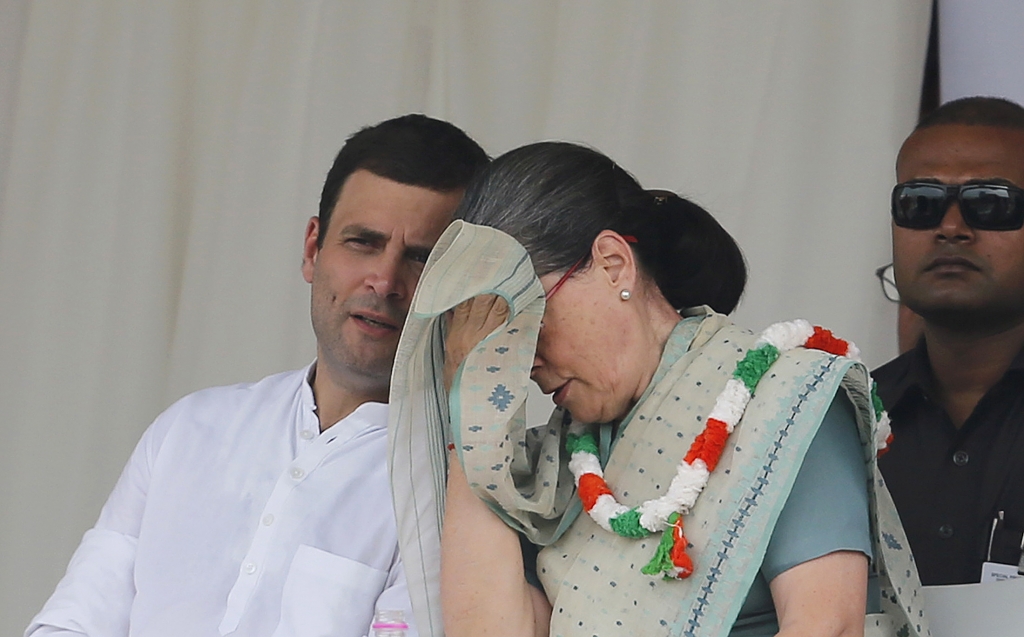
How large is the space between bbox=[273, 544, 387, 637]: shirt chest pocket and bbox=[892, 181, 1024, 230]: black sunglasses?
3.56 ft

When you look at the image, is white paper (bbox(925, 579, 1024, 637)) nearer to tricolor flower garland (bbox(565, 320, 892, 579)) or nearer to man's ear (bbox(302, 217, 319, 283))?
tricolor flower garland (bbox(565, 320, 892, 579))

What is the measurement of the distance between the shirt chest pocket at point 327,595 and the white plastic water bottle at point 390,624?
0.05 m

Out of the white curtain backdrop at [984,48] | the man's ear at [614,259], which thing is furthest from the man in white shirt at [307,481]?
the white curtain backdrop at [984,48]

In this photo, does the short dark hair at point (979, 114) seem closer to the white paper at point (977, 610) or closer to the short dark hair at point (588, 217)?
the short dark hair at point (588, 217)

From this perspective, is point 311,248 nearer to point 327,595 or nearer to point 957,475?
point 327,595

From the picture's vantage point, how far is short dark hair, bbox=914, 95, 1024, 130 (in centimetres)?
240

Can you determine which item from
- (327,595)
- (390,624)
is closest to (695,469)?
(390,624)

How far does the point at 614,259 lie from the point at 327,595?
0.69 meters

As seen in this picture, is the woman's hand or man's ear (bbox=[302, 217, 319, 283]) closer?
the woman's hand

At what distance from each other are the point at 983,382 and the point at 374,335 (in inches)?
41.9

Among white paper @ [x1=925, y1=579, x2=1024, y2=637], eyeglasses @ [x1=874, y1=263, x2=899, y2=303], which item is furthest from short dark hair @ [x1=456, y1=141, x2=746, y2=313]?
eyeglasses @ [x1=874, y1=263, x2=899, y2=303]

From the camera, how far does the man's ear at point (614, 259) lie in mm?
1745

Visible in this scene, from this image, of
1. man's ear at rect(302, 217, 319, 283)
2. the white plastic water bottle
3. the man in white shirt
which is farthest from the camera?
man's ear at rect(302, 217, 319, 283)

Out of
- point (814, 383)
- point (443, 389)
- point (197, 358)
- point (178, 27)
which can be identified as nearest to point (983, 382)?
point (814, 383)
